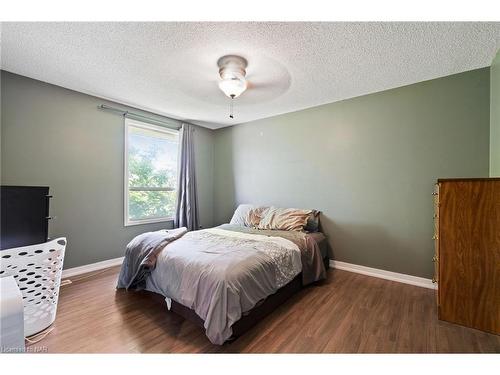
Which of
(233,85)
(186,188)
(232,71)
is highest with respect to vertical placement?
(232,71)

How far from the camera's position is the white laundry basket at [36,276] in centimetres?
157

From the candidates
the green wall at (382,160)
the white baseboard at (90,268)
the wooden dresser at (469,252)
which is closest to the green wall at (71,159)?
the white baseboard at (90,268)

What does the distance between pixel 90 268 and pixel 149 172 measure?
5.03 ft

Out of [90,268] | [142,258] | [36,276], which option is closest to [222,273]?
[142,258]

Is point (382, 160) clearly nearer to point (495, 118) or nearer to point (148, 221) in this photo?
point (495, 118)

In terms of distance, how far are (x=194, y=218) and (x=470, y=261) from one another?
11.3ft

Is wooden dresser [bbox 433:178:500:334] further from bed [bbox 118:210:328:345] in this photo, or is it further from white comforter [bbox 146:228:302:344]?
white comforter [bbox 146:228:302:344]

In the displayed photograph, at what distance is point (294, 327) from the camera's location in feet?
5.48

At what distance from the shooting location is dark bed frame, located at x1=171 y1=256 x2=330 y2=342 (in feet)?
5.07

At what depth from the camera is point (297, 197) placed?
329 cm

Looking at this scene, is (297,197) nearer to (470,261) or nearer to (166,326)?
(470,261)
